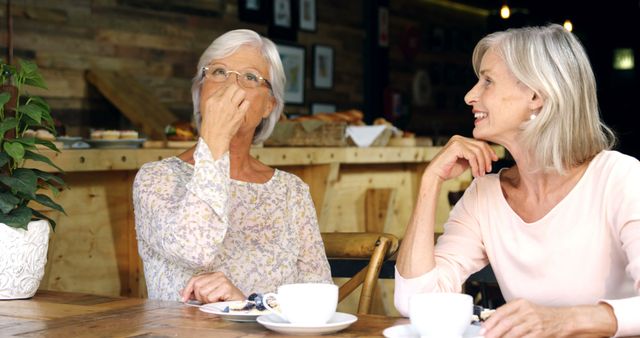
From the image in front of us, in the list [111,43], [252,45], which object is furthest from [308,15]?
[252,45]

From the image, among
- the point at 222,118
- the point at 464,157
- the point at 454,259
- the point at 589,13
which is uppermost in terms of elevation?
the point at 589,13

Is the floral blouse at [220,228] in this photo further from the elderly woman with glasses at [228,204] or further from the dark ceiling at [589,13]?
the dark ceiling at [589,13]

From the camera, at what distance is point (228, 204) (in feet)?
7.57

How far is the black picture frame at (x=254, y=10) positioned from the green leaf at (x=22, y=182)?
4.97 m

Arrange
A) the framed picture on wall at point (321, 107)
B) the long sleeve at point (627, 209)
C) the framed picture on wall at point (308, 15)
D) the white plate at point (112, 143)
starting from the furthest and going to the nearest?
the framed picture on wall at point (321, 107), the framed picture on wall at point (308, 15), the white plate at point (112, 143), the long sleeve at point (627, 209)

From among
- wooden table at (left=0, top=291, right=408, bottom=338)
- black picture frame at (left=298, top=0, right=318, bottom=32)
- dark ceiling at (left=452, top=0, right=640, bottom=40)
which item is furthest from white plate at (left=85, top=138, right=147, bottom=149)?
dark ceiling at (left=452, top=0, right=640, bottom=40)

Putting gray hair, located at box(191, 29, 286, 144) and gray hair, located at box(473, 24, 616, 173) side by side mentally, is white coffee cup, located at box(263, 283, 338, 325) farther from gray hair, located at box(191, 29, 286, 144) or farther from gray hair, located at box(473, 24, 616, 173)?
gray hair, located at box(191, 29, 286, 144)

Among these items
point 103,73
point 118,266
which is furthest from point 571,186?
point 103,73

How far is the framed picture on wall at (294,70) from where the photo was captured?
7559 millimetres

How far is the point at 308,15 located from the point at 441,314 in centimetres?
644

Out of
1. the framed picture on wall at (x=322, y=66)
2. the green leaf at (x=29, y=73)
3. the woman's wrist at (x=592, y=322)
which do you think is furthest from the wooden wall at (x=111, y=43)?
the woman's wrist at (x=592, y=322)

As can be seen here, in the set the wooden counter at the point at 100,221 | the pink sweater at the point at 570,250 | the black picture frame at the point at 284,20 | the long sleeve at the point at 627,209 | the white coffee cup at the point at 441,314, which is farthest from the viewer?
the black picture frame at the point at 284,20

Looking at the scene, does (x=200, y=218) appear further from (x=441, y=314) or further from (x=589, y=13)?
(x=589, y=13)

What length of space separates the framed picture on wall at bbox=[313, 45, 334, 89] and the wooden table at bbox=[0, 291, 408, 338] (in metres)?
5.91
